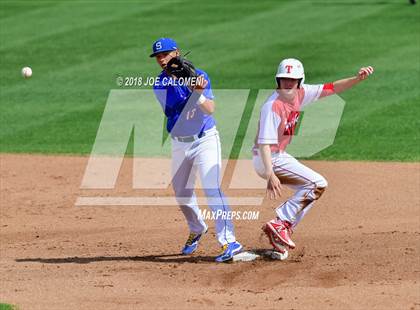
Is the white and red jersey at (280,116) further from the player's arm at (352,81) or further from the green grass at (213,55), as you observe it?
the green grass at (213,55)

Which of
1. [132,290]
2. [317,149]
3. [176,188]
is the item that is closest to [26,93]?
[317,149]

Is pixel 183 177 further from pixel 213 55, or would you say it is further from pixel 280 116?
pixel 213 55

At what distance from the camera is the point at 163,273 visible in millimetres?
10562

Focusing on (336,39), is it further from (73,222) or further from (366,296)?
(366,296)

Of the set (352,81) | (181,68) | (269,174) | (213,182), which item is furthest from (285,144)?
(181,68)

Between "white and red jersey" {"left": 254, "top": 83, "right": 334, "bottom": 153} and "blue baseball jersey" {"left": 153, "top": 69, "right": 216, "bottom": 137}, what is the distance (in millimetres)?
696

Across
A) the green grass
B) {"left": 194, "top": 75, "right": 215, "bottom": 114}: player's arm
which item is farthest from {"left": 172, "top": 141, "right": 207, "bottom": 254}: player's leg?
the green grass

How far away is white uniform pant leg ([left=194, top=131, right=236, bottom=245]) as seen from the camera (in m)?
10.9

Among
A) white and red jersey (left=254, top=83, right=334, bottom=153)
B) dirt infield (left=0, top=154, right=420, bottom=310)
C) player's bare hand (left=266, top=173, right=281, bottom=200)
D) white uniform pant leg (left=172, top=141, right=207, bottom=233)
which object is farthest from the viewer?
white uniform pant leg (left=172, top=141, right=207, bottom=233)

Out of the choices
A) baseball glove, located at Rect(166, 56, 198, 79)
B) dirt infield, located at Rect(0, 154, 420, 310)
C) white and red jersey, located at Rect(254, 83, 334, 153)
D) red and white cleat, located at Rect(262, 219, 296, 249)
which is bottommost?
dirt infield, located at Rect(0, 154, 420, 310)

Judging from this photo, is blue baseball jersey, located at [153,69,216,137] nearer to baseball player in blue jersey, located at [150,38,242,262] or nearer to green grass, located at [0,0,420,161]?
baseball player in blue jersey, located at [150,38,242,262]

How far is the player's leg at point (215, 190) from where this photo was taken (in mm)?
10930

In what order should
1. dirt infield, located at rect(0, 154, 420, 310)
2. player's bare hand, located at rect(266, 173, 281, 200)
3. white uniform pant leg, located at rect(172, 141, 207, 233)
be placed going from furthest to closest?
white uniform pant leg, located at rect(172, 141, 207, 233) < player's bare hand, located at rect(266, 173, 281, 200) < dirt infield, located at rect(0, 154, 420, 310)

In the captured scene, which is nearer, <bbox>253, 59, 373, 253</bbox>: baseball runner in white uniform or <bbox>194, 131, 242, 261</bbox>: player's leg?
<bbox>253, 59, 373, 253</bbox>: baseball runner in white uniform
